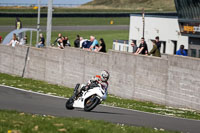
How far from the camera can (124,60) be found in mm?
Answer: 24156

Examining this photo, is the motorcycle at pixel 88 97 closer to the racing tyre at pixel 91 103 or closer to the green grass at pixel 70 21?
the racing tyre at pixel 91 103

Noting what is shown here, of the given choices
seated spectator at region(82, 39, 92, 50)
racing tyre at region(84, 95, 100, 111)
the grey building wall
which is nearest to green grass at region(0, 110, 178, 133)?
racing tyre at region(84, 95, 100, 111)

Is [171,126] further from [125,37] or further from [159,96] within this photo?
[125,37]

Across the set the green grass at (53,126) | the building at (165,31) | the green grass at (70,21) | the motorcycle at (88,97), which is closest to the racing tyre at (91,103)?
the motorcycle at (88,97)

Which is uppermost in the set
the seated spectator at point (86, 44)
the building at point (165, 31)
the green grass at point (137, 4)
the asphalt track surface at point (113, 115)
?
the green grass at point (137, 4)

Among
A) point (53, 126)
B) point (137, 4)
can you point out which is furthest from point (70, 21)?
point (137, 4)

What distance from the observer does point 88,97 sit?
610 inches

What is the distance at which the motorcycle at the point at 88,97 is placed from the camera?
49.7 feet

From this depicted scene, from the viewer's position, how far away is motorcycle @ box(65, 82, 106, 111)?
15143 millimetres

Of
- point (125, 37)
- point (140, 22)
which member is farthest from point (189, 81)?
point (125, 37)

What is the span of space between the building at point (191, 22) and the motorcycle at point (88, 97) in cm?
2175

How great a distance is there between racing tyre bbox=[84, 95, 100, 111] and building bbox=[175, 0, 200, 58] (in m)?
21.9

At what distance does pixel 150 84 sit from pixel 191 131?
369 inches

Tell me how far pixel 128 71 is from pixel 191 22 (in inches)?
636
